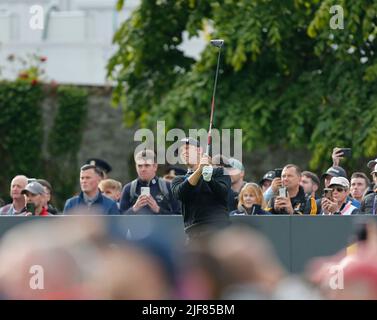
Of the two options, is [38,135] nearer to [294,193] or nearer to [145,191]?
[145,191]

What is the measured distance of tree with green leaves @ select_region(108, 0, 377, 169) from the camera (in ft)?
59.8

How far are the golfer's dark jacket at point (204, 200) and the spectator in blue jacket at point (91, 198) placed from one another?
5.40 ft

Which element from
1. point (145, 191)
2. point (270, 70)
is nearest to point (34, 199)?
point (145, 191)

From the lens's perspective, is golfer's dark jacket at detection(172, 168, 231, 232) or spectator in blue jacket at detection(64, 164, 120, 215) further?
spectator in blue jacket at detection(64, 164, 120, 215)

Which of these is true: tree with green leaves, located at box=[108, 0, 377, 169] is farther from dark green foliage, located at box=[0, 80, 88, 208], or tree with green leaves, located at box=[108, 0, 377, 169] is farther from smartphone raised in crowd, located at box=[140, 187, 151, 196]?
smartphone raised in crowd, located at box=[140, 187, 151, 196]

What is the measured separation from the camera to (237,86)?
19.5m

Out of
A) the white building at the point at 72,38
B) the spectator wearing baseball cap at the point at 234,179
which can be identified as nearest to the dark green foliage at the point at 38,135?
the white building at the point at 72,38

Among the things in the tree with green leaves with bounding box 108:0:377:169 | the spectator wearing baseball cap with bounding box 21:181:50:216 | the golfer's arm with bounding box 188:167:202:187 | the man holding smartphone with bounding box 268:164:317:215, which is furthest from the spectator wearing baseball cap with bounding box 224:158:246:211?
the tree with green leaves with bounding box 108:0:377:169

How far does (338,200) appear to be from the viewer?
1157 cm

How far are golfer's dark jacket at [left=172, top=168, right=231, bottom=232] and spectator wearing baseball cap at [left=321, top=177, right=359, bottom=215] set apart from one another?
6.08ft
